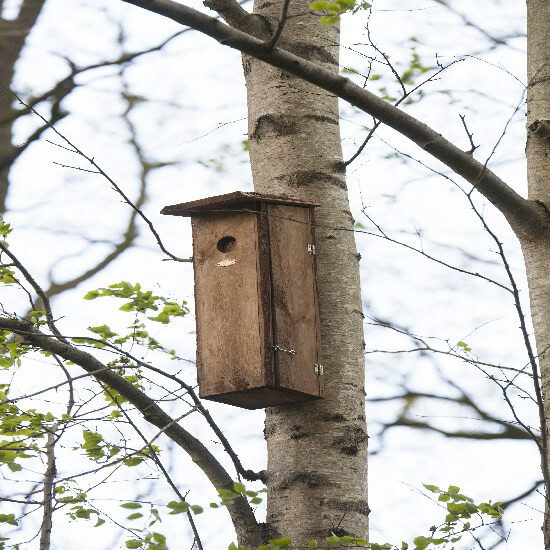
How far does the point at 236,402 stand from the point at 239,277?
0.38 m

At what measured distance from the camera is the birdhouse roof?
2.26 meters

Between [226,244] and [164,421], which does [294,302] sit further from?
[164,421]

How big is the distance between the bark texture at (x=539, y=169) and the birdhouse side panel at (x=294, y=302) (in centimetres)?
71

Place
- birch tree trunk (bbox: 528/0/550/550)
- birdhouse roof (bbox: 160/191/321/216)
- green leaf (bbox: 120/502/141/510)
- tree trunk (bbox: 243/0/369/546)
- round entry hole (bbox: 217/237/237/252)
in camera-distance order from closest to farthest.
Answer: green leaf (bbox: 120/502/141/510), tree trunk (bbox: 243/0/369/546), birdhouse roof (bbox: 160/191/321/216), round entry hole (bbox: 217/237/237/252), birch tree trunk (bbox: 528/0/550/550)

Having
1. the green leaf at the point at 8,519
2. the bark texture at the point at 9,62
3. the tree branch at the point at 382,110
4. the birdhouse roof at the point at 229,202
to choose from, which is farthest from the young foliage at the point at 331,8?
the bark texture at the point at 9,62

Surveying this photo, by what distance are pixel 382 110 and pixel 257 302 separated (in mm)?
647

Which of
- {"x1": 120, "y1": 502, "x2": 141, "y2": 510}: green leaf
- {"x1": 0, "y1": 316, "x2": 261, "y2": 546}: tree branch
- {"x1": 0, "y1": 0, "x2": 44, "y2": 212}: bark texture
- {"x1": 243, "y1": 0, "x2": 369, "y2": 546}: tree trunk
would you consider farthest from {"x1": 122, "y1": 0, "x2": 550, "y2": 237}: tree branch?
{"x1": 0, "y1": 0, "x2": 44, "y2": 212}: bark texture

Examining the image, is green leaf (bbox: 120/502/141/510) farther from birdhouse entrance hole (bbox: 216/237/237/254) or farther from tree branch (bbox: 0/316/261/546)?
birdhouse entrance hole (bbox: 216/237/237/254)

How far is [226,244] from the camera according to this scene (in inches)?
94.6

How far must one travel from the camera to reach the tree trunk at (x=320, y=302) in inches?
84.0

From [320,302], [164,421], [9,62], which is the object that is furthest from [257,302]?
[9,62]

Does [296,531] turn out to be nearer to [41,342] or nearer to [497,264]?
[41,342]

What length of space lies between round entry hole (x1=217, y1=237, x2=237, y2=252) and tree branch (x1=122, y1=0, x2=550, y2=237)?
62 cm

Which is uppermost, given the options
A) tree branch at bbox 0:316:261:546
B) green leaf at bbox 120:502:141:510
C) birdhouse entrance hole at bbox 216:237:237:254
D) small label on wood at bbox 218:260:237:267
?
birdhouse entrance hole at bbox 216:237:237:254
